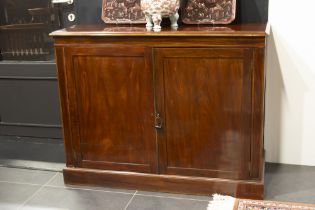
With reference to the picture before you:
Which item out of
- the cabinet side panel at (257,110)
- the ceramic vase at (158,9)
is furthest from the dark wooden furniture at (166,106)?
the ceramic vase at (158,9)

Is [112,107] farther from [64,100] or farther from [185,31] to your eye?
[185,31]

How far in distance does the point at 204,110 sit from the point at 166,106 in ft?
0.70

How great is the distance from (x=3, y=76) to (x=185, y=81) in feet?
5.71

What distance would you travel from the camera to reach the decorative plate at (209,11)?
2.67 metres

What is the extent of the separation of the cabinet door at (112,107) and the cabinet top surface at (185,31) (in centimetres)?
9

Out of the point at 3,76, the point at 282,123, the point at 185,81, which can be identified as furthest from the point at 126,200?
the point at 3,76

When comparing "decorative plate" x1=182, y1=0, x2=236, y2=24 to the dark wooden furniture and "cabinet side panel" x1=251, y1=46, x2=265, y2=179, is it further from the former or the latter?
"cabinet side panel" x1=251, y1=46, x2=265, y2=179

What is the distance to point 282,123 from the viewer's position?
2.92 m

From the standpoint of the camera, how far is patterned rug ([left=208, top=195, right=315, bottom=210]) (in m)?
2.46

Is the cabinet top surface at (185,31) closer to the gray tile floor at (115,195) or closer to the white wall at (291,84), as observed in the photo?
the white wall at (291,84)

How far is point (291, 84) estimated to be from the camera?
2834mm

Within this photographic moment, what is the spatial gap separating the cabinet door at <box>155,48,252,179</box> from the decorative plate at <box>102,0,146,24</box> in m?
0.45

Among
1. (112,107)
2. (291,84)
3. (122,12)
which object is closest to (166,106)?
(112,107)

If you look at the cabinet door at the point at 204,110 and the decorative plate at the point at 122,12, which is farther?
the decorative plate at the point at 122,12
